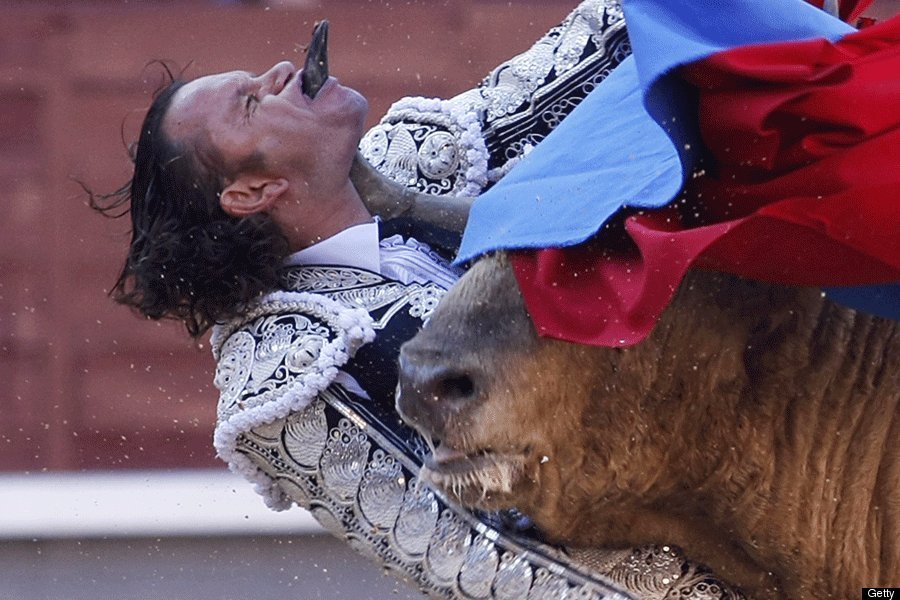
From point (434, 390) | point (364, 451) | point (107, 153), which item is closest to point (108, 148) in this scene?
point (107, 153)

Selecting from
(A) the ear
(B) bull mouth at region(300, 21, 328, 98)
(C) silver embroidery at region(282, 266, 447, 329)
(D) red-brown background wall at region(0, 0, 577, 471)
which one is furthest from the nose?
(D) red-brown background wall at region(0, 0, 577, 471)

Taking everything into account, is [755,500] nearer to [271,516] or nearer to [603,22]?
[603,22]

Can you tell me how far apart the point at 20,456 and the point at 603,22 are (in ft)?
8.76

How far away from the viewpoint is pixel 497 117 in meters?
2.56

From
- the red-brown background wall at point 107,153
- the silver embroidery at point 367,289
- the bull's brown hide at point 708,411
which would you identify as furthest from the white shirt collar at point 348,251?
the red-brown background wall at point 107,153

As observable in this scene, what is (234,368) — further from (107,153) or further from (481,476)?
(107,153)

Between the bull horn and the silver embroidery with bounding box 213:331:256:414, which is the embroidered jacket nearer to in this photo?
the silver embroidery with bounding box 213:331:256:414

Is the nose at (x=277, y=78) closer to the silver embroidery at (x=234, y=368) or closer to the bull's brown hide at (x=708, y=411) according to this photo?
the silver embroidery at (x=234, y=368)

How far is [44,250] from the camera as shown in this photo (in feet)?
15.8

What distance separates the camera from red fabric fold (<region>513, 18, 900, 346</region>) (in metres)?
1.65

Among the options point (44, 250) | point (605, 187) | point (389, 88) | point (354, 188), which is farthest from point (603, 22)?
point (44, 250)

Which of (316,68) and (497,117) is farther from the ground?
(316,68)

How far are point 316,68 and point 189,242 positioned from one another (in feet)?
0.94

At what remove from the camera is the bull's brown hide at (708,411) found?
6.04ft
